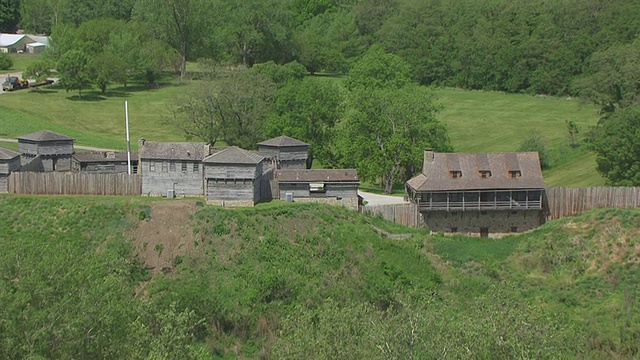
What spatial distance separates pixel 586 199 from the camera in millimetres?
56656

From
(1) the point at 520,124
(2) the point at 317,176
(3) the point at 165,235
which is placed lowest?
(3) the point at 165,235

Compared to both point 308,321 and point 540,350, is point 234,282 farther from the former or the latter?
point 540,350

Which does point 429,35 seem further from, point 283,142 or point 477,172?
point 477,172

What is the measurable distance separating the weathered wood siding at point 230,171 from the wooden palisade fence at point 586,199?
60.4ft

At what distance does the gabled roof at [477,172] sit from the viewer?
55.8 meters

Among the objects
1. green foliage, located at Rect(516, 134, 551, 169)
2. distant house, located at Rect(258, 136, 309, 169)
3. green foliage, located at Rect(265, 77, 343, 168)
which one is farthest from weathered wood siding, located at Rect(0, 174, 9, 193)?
green foliage, located at Rect(516, 134, 551, 169)

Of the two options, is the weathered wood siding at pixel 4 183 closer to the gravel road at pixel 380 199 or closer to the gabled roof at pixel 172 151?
the gabled roof at pixel 172 151

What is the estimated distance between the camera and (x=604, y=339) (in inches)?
1772

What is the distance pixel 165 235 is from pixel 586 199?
1020 inches

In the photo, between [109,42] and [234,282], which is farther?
[109,42]

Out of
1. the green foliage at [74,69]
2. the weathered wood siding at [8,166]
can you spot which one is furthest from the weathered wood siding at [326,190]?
the green foliage at [74,69]

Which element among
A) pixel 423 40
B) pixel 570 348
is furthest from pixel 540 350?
pixel 423 40

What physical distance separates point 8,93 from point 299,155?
43.7 meters

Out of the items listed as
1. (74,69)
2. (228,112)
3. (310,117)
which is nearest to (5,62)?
(74,69)
